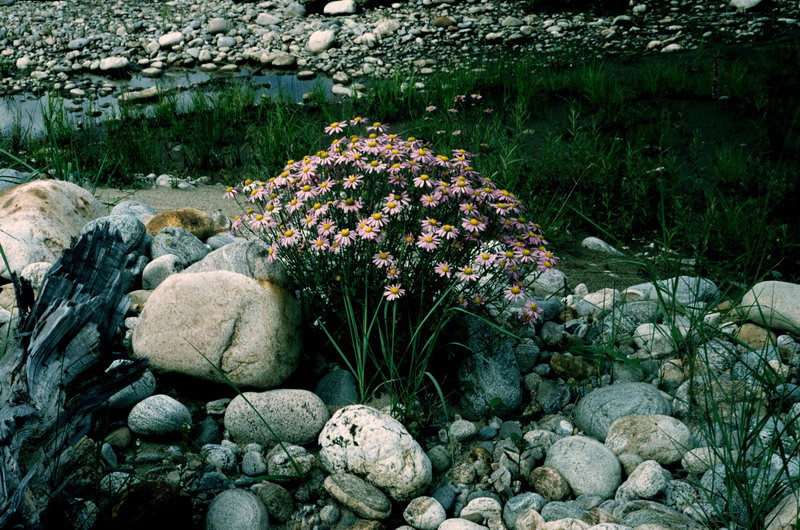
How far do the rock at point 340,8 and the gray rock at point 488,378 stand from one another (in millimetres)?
11458

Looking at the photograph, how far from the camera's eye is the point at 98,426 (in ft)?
9.81

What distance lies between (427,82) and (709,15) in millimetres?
5605

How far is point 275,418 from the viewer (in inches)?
121

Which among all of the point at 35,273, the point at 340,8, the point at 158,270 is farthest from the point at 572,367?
the point at 340,8

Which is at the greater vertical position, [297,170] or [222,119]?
[297,170]

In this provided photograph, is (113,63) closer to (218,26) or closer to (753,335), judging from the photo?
(218,26)

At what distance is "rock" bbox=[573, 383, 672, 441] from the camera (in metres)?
3.23

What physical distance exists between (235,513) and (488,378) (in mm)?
1408

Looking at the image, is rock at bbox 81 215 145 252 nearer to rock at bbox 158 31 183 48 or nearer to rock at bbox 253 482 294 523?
rock at bbox 253 482 294 523

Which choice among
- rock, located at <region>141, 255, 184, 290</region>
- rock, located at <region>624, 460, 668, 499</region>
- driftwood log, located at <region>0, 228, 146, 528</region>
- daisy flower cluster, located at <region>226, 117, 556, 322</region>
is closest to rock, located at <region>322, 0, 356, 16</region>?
rock, located at <region>141, 255, 184, 290</region>

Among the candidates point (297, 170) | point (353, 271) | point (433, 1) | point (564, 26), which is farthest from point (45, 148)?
point (433, 1)

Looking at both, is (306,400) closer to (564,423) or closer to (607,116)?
(564,423)

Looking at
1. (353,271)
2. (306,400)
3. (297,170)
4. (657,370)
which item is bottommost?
(657,370)

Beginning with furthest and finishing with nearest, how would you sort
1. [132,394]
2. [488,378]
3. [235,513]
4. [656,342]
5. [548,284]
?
[548,284] → [656,342] → [488,378] → [132,394] → [235,513]
